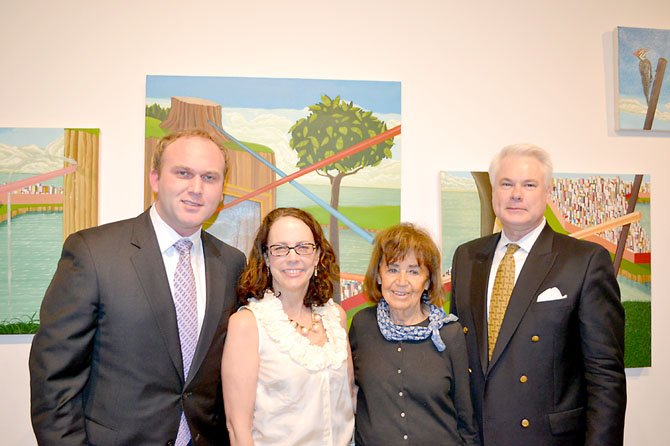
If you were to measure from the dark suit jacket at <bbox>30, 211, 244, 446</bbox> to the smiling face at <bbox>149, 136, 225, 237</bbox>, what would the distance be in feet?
0.43

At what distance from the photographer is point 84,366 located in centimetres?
162

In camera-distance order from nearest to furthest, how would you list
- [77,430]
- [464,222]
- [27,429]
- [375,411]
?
[77,430]
[375,411]
[27,429]
[464,222]

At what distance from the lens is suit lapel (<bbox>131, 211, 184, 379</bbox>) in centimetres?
166

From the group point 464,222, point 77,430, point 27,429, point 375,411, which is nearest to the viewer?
point 77,430

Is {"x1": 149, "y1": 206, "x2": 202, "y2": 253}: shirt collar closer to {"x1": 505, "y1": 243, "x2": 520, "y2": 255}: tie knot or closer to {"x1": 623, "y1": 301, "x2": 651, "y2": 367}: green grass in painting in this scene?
{"x1": 505, "y1": 243, "x2": 520, "y2": 255}: tie knot

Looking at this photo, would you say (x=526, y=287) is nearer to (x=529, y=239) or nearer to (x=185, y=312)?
(x=529, y=239)

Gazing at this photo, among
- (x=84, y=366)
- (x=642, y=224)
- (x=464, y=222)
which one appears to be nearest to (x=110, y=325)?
(x=84, y=366)

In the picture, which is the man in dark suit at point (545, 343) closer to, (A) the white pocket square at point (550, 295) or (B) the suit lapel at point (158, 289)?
(A) the white pocket square at point (550, 295)

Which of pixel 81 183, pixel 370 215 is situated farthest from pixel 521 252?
pixel 81 183

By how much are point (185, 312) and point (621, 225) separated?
2426mm

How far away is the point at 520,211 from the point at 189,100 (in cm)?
173

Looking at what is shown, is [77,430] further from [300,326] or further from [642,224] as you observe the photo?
[642,224]

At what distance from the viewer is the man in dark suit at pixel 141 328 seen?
1.56 m

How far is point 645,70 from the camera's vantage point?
2.87m
